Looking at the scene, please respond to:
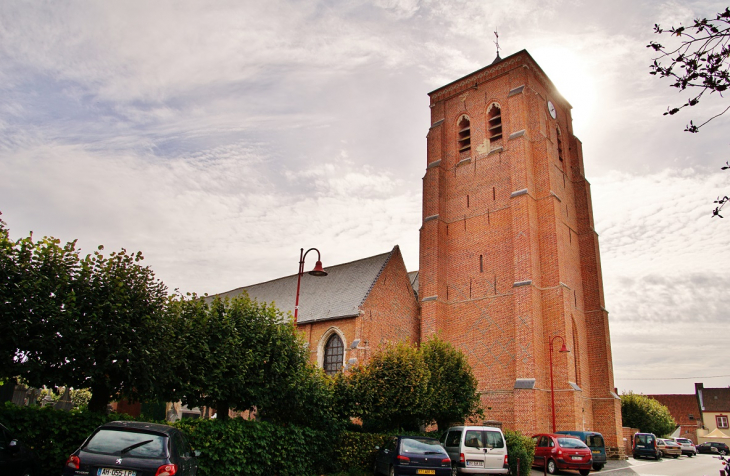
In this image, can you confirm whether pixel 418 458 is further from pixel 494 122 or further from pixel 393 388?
pixel 494 122

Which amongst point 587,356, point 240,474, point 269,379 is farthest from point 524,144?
point 240,474

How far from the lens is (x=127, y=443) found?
7.66 meters

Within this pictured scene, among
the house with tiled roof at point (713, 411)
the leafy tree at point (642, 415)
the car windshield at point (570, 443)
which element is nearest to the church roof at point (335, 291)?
the car windshield at point (570, 443)

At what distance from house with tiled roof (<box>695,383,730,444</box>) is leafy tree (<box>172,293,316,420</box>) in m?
69.6

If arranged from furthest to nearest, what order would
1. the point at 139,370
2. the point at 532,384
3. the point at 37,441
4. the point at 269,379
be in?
1. the point at 532,384
2. the point at 269,379
3. the point at 139,370
4. the point at 37,441

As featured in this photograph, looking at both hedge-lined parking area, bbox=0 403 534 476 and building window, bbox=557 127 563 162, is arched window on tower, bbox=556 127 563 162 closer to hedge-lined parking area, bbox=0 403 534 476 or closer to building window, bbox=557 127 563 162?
building window, bbox=557 127 563 162

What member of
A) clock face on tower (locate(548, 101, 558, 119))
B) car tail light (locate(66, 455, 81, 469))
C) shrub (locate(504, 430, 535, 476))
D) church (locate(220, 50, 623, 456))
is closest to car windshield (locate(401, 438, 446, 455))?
shrub (locate(504, 430, 535, 476))

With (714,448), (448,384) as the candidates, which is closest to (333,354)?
(448,384)

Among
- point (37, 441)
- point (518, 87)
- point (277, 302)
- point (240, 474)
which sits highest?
point (518, 87)

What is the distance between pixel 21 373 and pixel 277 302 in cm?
2260

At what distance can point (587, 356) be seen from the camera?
29.2 m

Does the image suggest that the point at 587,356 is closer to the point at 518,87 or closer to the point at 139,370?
the point at 518,87

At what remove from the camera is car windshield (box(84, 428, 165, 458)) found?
24.7 ft

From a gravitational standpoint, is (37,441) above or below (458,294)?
below
